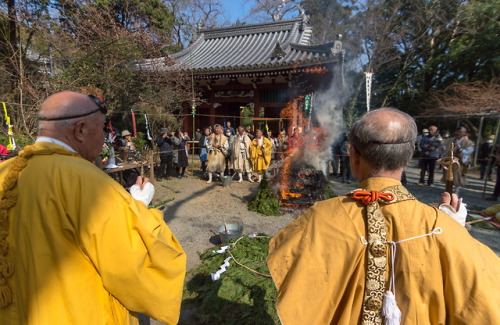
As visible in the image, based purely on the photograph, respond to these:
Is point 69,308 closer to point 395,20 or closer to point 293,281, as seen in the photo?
point 293,281

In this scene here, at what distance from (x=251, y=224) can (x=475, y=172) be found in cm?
1294

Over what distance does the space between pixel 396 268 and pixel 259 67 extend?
971 cm

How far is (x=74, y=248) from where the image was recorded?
122cm

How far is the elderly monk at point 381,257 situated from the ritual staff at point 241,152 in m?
8.64

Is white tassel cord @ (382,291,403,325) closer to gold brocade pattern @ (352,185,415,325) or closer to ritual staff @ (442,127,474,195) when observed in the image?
gold brocade pattern @ (352,185,415,325)

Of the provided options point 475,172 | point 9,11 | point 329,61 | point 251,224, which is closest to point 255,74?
point 329,61

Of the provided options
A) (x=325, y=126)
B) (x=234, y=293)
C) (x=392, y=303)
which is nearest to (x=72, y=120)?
(x=392, y=303)

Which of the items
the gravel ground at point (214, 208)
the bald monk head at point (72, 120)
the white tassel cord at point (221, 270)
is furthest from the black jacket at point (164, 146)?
the bald monk head at point (72, 120)

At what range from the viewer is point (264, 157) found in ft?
31.9

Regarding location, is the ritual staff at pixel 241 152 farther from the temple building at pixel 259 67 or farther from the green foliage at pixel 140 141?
the green foliage at pixel 140 141

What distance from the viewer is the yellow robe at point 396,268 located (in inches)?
42.3

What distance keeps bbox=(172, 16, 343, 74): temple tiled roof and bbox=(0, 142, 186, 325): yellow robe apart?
913 cm

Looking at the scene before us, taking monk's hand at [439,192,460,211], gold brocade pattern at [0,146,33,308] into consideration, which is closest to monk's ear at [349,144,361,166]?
monk's hand at [439,192,460,211]

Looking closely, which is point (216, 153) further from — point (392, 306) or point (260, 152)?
point (392, 306)
